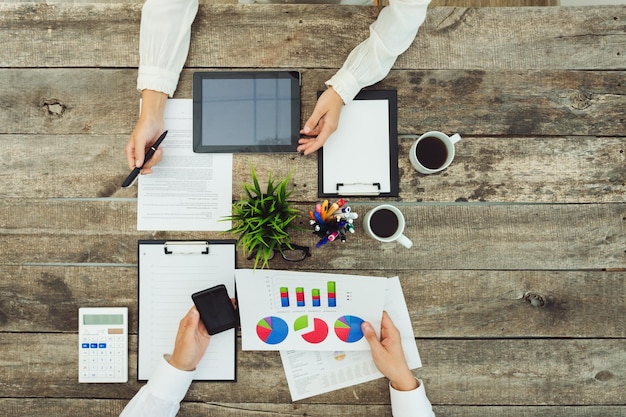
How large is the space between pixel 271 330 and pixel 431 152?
60 cm

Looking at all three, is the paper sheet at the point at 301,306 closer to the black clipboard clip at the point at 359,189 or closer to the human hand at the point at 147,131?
the black clipboard clip at the point at 359,189

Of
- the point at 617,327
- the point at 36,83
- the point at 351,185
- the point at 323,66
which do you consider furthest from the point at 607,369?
the point at 36,83

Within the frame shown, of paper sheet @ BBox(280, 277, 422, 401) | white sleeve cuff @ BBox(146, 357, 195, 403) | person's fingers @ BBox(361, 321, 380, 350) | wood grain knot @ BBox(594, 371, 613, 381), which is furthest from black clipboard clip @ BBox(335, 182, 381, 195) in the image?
wood grain knot @ BBox(594, 371, 613, 381)

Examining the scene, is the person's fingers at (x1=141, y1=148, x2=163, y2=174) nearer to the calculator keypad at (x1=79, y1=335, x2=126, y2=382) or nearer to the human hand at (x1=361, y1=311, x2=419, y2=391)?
the calculator keypad at (x1=79, y1=335, x2=126, y2=382)

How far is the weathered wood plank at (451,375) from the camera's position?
3.55 ft

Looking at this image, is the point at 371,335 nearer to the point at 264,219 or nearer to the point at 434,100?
the point at 264,219

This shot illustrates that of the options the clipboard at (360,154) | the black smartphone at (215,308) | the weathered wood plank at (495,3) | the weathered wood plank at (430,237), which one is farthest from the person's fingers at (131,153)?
the weathered wood plank at (495,3)

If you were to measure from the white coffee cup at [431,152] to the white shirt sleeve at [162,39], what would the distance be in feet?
2.08

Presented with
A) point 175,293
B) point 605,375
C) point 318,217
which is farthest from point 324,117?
point 605,375

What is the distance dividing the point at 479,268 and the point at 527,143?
1.15ft

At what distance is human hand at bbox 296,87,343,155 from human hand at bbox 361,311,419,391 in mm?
470

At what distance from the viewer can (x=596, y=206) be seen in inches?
43.0

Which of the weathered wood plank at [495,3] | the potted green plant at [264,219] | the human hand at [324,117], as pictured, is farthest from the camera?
the weathered wood plank at [495,3]

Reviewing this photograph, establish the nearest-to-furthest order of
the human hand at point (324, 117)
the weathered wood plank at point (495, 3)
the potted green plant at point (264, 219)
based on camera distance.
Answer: the potted green plant at point (264, 219) < the human hand at point (324, 117) < the weathered wood plank at point (495, 3)
